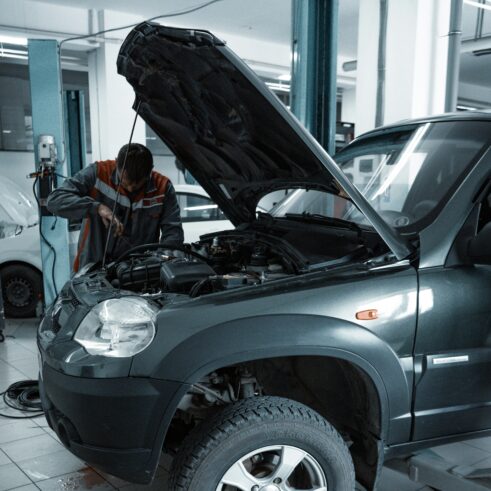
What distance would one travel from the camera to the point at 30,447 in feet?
9.87

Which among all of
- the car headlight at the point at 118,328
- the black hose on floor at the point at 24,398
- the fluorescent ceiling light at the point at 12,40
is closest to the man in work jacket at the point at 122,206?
the black hose on floor at the point at 24,398

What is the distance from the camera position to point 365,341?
1876mm

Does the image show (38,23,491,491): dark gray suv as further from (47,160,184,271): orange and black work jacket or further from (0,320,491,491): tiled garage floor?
(47,160,184,271): orange and black work jacket

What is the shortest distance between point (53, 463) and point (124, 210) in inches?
60.7

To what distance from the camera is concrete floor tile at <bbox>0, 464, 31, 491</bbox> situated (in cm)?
261

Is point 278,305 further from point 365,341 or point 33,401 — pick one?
point 33,401

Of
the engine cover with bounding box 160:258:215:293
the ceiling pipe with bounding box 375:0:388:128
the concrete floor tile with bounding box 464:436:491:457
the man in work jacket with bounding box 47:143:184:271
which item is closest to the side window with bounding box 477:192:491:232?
the engine cover with bounding box 160:258:215:293

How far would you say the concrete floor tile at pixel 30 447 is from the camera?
115 inches

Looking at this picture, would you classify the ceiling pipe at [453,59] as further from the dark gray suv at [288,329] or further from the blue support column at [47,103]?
the blue support column at [47,103]

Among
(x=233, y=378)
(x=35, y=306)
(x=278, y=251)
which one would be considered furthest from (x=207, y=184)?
(x=35, y=306)

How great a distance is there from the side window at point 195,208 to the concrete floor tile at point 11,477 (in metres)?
3.47

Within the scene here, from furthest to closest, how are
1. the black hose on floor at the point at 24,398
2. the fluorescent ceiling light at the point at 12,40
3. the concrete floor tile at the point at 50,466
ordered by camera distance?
1. the fluorescent ceiling light at the point at 12,40
2. the black hose on floor at the point at 24,398
3. the concrete floor tile at the point at 50,466

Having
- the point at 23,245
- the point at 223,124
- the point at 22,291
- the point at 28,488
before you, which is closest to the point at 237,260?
the point at 223,124

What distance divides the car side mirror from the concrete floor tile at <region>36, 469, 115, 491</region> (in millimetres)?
1887
